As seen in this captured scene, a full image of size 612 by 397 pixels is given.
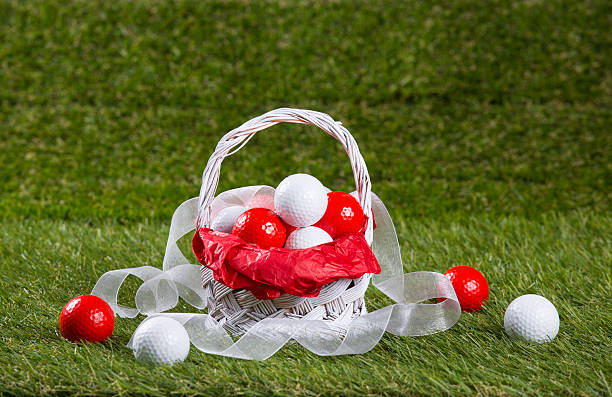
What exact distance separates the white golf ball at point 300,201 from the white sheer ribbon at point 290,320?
0.26 meters

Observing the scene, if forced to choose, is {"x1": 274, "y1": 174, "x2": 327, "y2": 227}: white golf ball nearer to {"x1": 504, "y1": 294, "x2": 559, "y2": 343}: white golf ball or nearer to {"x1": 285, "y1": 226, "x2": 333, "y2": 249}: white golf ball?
{"x1": 285, "y1": 226, "x2": 333, "y2": 249}: white golf ball

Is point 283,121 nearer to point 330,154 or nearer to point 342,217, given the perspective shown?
point 342,217

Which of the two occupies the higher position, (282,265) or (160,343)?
(282,265)

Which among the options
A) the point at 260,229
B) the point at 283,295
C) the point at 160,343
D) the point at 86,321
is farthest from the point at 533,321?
the point at 86,321

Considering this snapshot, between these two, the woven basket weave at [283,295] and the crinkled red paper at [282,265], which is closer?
the crinkled red paper at [282,265]

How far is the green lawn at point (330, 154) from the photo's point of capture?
1.79 m

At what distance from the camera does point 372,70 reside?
5539mm

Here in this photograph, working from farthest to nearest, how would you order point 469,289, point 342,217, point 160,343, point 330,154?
point 330,154, point 469,289, point 342,217, point 160,343

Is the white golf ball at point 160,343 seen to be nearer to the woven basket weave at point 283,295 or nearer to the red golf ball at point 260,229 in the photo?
the woven basket weave at point 283,295

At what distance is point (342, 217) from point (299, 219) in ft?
0.46

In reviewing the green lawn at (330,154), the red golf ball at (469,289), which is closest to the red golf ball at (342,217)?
the green lawn at (330,154)

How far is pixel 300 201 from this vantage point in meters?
1.89

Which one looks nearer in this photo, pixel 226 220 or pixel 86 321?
pixel 86 321

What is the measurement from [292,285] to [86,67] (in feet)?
15.0
